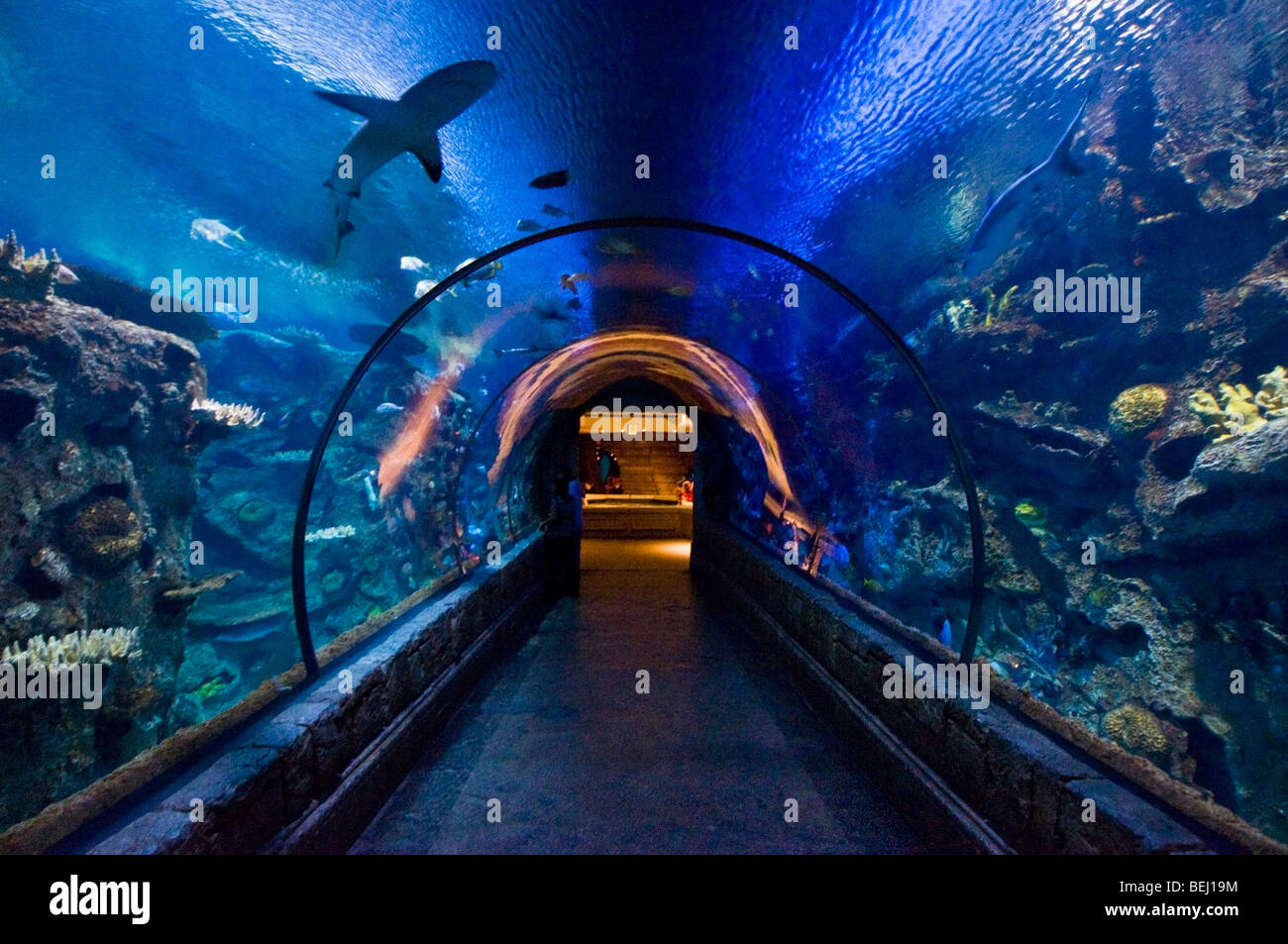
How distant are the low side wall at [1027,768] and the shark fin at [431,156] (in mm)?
5689

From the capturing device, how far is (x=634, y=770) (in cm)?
419

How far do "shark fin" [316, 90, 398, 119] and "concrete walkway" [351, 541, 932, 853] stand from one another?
5.44m

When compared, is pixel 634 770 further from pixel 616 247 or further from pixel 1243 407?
pixel 1243 407

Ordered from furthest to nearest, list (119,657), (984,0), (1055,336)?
(1055,336) → (119,657) → (984,0)

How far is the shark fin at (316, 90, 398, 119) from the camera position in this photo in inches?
163

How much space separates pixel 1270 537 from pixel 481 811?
1120 cm

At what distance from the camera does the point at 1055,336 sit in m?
11.1

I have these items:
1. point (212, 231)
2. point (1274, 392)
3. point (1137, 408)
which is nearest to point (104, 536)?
point (1137, 408)

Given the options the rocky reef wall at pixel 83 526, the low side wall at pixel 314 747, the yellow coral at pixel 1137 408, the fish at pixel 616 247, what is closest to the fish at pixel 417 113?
the fish at pixel 616 247

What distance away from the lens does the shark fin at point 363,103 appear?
414 centimetres

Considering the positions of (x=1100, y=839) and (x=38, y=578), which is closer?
(x=1100, y=839)

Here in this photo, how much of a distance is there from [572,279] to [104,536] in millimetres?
9306
